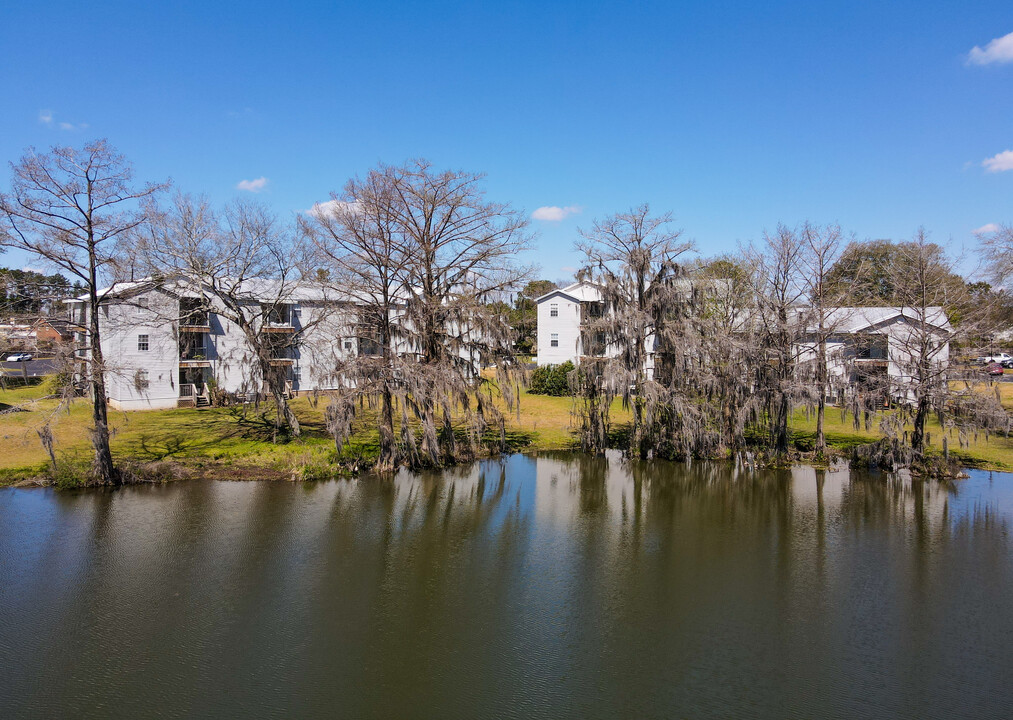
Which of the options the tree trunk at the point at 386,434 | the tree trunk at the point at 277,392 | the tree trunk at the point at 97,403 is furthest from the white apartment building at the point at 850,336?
the tree trunk at the point at 97,403

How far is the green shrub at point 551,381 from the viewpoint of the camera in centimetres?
3688

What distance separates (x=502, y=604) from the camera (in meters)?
12.4

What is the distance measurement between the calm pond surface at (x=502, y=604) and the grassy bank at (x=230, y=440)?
2.17 metres

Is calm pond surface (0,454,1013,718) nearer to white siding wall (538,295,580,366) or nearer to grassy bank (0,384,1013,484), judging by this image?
grassy bank (0,384,1013,484)

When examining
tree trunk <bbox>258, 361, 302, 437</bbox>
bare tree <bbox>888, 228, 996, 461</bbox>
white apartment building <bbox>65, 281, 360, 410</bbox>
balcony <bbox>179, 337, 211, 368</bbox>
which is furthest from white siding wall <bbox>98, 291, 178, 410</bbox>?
bare tree <bbox>888, 228, 996, 461</bbox>

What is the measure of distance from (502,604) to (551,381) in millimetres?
24995

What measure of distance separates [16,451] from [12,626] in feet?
44.3

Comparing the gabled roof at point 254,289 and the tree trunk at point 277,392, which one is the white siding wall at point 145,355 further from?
the tree trunk at point 277,392

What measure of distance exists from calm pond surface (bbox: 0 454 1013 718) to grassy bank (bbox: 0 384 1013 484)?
7.12 feet

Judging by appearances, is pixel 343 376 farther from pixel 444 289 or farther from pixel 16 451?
pixel 16 451

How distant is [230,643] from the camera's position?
35.7 feet

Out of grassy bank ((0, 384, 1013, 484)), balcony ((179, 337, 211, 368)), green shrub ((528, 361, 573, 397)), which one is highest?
balcony ((179, 337, 211, 368))

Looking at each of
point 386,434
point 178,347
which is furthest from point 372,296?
point 178,347

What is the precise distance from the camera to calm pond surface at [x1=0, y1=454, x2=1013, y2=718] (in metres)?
9.55
